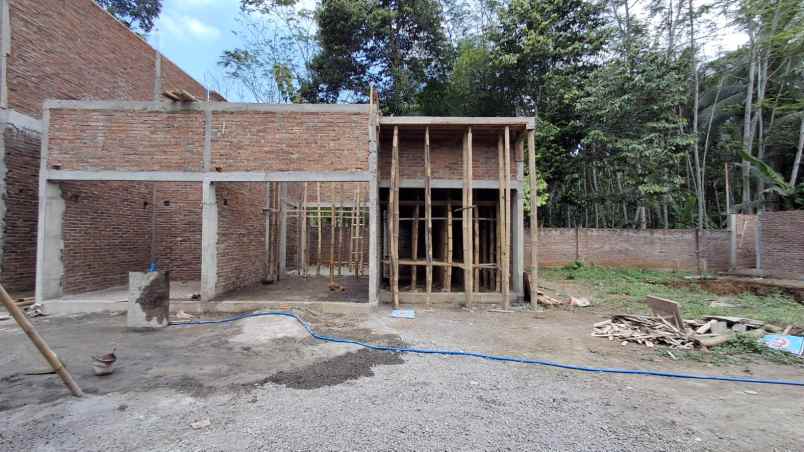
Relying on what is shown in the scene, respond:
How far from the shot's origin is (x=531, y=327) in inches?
266

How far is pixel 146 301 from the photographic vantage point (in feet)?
20.3

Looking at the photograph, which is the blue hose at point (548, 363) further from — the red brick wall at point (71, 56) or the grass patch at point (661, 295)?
the red brick wall at point (71, 56)

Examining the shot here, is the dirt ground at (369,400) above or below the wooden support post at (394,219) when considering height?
below

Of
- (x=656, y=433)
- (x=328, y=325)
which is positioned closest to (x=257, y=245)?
(x=328, y=325)

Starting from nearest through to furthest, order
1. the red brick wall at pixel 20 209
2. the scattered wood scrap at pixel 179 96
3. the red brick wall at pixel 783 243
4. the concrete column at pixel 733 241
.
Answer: the scattered wood scrap at pixel 179 96 → the red brick wall at pixel 20 209 → the red brick wall at pixel 783 243 → the concrete column at pixel 733 241

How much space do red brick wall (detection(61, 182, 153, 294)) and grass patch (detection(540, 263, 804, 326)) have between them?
13.1 metres

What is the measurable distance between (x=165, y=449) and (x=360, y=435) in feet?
5.07

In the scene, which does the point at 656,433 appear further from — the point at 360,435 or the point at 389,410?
the point at 360,435

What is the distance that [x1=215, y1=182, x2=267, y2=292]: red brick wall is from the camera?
8.63m

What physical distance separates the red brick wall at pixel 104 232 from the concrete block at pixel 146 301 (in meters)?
3.49

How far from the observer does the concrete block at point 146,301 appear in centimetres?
613

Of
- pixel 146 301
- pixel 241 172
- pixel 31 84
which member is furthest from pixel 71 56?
pixel 146 301

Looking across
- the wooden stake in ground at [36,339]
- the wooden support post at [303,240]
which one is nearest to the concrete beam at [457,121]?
the wooden support post at [303,240]

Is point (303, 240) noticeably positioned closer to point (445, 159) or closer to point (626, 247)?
point (445, 159)
